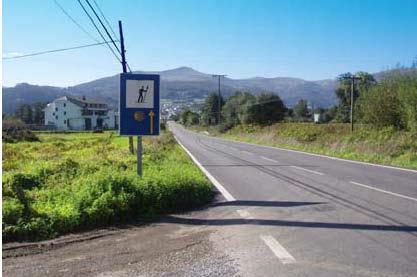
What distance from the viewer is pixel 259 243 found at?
7336 mm

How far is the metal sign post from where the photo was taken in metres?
12.3

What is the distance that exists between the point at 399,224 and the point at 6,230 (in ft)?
20.3

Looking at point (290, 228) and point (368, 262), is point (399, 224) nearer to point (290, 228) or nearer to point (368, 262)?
point (290, 228)

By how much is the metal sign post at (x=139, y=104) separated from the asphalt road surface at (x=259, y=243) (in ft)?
8.19

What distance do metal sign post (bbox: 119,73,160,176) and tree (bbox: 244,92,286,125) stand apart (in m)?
83.4

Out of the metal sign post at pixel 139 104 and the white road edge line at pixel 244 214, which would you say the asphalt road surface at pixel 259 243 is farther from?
the metal sign post at pixel 139 104

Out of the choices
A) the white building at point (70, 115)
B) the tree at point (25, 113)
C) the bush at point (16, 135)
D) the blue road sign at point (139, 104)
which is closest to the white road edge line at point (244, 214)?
the blue road sign at point (139, 104)

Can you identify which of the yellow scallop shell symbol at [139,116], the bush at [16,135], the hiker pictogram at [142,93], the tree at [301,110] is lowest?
the bush at [16,135]

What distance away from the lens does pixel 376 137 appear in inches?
1345

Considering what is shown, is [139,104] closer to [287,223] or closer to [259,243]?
[287,223]

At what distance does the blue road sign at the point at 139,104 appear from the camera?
1227 cm

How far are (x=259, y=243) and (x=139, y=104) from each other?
6014mm

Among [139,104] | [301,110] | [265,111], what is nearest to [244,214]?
[139,104]

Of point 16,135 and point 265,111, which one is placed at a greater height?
point 265,111
